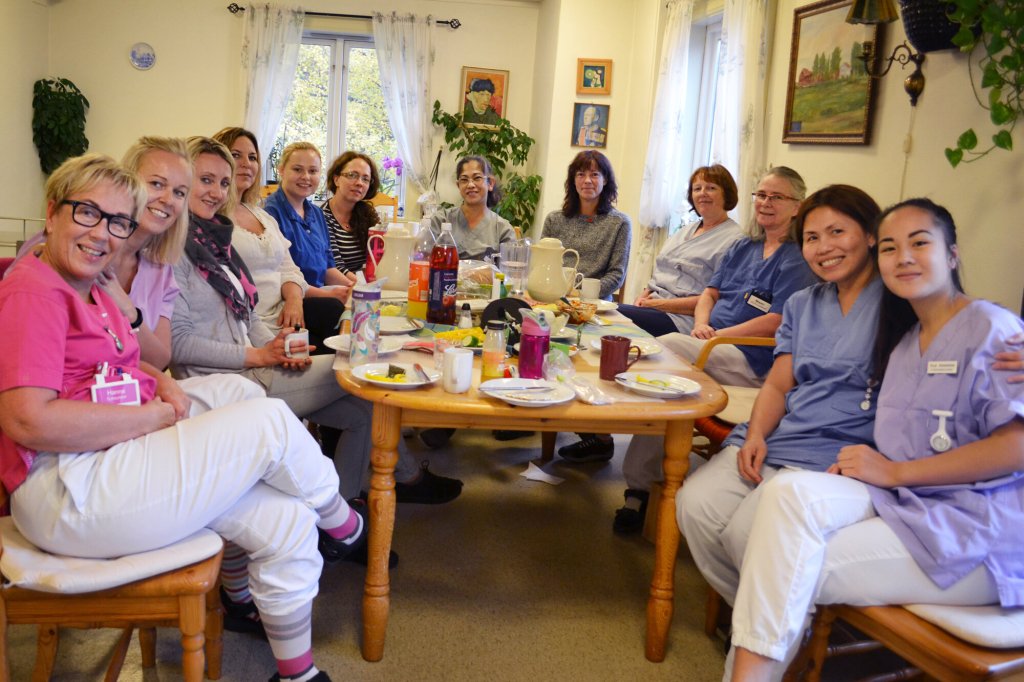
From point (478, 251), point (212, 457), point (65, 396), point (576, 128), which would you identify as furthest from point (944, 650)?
point (576, 128)

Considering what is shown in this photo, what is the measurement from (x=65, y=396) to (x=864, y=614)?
144 centimetres

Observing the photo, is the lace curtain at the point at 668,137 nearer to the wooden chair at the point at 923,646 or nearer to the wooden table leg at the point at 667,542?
the wooden table leg at the point at 667,542

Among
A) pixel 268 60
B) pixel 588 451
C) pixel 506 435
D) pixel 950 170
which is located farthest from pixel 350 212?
pixel 268 60

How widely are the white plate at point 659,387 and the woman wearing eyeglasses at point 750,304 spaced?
2.33ft

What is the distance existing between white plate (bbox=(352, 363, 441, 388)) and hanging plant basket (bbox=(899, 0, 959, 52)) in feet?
6.67

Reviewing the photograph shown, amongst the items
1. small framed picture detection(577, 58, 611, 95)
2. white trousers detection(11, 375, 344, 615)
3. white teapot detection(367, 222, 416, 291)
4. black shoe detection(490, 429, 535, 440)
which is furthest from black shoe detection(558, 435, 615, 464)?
small framed picture detection(577, 58, 611, 95)

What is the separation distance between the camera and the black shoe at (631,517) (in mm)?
2568

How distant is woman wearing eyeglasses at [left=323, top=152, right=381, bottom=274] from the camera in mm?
3463

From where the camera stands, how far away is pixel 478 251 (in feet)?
12.5

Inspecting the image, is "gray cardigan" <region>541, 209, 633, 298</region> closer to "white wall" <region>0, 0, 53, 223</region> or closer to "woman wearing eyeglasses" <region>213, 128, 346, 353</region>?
"woman wearing eyeglasses" <region>213, 128, 346, 353</region>

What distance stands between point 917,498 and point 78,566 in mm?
1446

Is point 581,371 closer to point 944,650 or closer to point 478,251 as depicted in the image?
point 944,650

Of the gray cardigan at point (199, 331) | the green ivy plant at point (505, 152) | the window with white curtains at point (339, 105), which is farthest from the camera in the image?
the window with white curtains at point (339, 105)

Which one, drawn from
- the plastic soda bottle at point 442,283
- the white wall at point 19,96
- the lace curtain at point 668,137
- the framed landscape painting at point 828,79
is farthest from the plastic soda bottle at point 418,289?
the white wall at point 19,96
